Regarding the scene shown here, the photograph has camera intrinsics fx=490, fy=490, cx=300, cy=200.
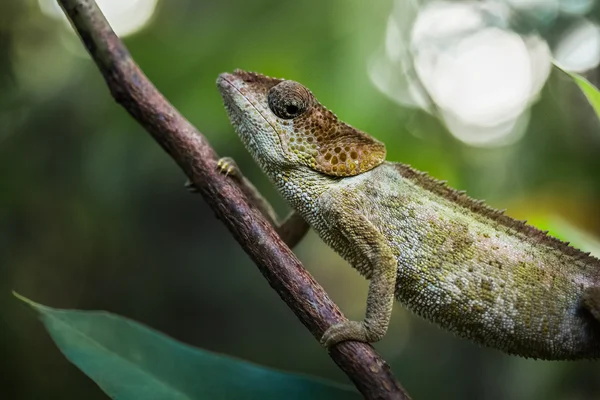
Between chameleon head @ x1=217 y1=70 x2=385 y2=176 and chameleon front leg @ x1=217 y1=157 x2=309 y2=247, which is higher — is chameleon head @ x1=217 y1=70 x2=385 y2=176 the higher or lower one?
the higher one

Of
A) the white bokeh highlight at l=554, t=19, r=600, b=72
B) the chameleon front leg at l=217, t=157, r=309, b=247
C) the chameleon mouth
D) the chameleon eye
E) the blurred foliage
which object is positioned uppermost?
the white bokeh highlight at l=554, t=19, r=600, b=72

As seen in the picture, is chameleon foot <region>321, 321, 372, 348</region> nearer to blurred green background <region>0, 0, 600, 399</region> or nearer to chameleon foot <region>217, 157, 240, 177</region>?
chameleon foot <region>217, 157, 240, 177</region>

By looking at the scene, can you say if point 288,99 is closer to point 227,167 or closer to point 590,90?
point 227,167

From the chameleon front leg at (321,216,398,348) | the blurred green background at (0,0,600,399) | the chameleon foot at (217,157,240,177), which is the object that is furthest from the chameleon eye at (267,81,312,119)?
the blurred green background at (0,0,600,399)

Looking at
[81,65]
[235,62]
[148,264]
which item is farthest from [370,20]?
[148,264]

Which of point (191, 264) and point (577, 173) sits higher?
point (577, 173)

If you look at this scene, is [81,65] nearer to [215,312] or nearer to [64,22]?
[64,22]

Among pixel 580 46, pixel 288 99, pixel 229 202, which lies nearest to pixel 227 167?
pixel 229 202
